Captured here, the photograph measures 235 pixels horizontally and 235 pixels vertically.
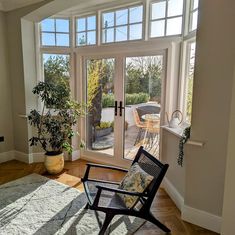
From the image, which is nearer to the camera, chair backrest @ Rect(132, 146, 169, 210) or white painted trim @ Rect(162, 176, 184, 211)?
chair backrest @ Rect(132, 146, 169, 210)

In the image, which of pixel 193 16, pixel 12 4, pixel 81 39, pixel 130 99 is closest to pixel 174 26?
pixel 193 16

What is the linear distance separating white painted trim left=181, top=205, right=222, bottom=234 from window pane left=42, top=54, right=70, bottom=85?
9.60ft

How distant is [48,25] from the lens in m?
3.98

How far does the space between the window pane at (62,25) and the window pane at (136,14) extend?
4.05 ft

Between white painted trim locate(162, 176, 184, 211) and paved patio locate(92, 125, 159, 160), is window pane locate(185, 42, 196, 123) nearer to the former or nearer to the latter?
paved patio locate(92, 125, 159, 160)

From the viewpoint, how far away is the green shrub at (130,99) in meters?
3.48

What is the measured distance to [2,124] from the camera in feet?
13.4

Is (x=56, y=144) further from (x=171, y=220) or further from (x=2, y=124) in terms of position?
(x=171, y=220)

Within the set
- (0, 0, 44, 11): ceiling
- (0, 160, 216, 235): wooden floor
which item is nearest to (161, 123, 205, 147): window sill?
(0, 160, 216, 235): wooden floor

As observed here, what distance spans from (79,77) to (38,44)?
92 centimetres

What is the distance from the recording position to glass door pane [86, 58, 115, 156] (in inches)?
150

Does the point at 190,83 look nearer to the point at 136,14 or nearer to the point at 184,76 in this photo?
the point at 184,76

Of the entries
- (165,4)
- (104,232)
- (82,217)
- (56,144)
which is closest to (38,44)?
(56,144)

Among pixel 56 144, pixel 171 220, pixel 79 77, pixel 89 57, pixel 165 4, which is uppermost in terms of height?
pixel 165 4
